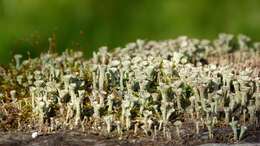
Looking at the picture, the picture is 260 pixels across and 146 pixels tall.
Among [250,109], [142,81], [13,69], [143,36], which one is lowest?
[250,109]

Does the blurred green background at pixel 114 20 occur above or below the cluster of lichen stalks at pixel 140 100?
above

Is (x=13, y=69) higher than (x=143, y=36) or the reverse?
the reverse

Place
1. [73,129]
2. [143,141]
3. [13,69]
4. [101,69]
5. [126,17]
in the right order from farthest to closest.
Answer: [126,17] → [13,69] → [101,69] → [73,129] → [143,141]

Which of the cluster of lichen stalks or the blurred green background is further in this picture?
the blurred green background

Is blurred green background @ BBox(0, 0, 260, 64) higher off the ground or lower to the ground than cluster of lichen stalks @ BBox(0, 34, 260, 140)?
higher

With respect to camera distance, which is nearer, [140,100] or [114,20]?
[140,100]

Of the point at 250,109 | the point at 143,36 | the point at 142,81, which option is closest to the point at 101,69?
the point at 142,81

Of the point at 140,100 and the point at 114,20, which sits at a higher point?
the point at 114,20

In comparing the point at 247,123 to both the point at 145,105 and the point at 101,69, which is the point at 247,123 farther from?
the point at 101,69
